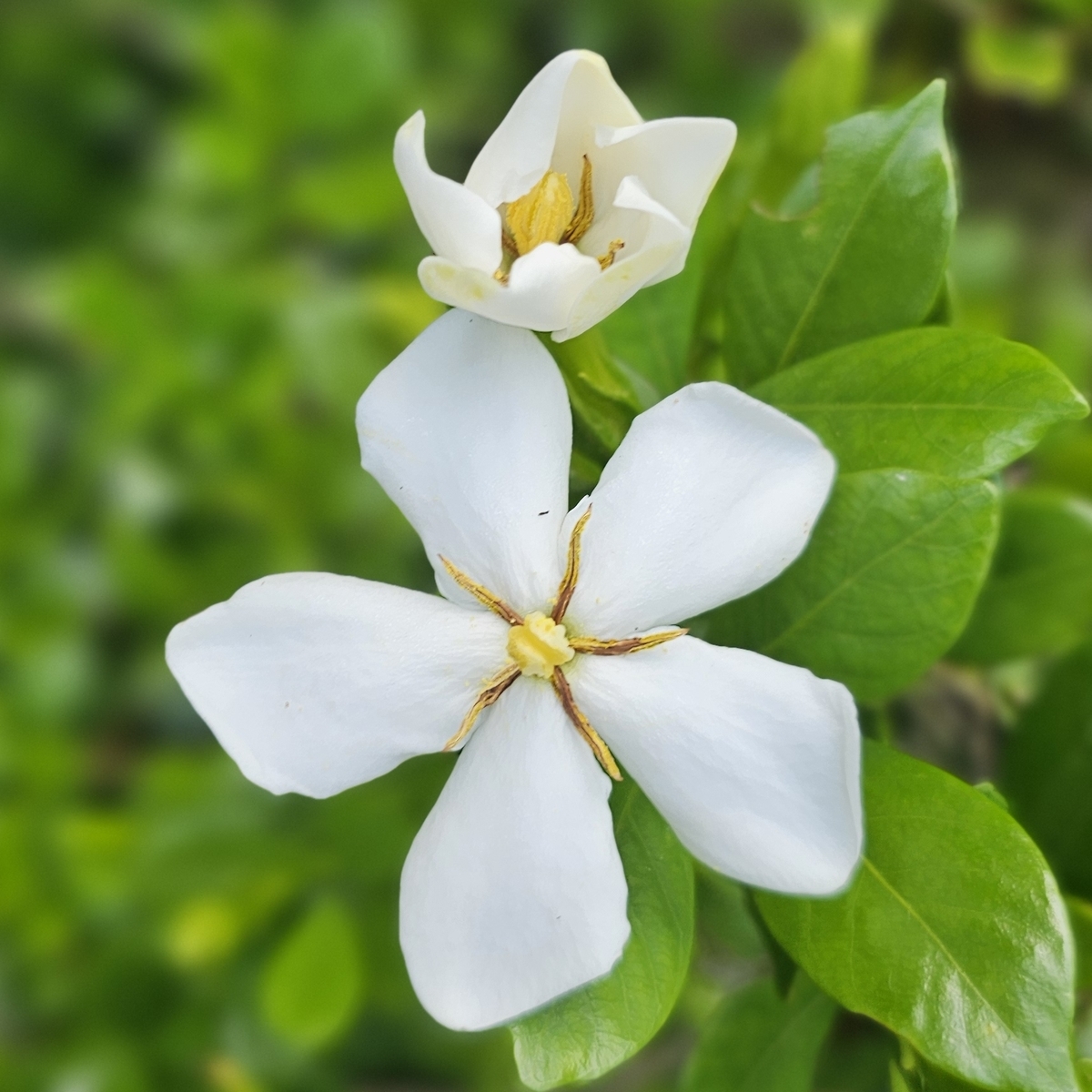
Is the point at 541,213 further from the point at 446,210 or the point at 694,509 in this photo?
the point at 694,509

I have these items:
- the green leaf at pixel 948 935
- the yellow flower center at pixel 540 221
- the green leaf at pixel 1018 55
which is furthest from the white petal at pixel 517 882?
the green leaf at pixel 1018 55

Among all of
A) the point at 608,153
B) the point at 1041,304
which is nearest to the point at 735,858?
the point at 608,153

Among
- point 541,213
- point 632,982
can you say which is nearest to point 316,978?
point 632,982

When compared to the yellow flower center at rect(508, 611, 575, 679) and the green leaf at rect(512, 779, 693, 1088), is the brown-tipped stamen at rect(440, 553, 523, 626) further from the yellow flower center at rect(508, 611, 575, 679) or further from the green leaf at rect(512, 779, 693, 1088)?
the green leaf at rect(512, 779, 693, 1088)

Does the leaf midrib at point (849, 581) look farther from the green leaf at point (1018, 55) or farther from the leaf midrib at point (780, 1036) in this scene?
the green leaf at point (1018, 55)

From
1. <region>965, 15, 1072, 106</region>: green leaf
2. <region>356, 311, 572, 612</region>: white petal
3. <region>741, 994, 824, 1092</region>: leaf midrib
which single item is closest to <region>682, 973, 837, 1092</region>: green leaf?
<region>741, 994, 824, 1092</region>: leaf midrib

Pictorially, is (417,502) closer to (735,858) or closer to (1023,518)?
(735,858)
